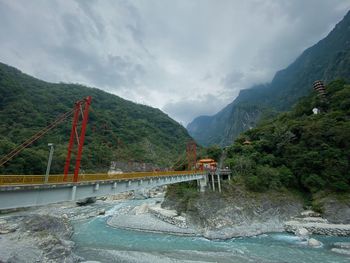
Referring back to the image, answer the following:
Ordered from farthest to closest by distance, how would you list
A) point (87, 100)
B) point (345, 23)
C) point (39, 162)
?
1. point (345, 23)
2. point (39, 162)
3. point (87, 100)

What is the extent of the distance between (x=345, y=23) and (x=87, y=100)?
515 feet

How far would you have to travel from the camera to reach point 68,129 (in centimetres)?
8425

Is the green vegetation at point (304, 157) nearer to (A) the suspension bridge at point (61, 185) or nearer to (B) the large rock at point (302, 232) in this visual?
(B) the large rock at point (302, 232)

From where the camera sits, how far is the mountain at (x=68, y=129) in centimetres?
5447

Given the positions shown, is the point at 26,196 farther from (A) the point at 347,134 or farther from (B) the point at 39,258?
(A) the point at 347,134

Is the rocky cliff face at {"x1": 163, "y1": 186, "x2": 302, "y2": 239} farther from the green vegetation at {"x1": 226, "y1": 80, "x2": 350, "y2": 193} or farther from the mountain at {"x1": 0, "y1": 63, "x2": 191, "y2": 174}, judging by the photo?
the mountain at {"x1": 0, "y1": 63, "x2": 191, "y2": 174}

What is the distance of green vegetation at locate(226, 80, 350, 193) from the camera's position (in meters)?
30.8

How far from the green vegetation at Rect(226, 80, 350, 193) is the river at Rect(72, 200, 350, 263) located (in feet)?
31.3

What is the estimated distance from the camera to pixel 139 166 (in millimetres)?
82625

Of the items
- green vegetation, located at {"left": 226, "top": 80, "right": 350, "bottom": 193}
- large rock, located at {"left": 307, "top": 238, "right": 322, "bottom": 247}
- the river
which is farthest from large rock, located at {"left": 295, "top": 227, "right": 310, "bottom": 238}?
green vegetation, located at {"left": 226, "top": 80, "right": 350, "bottom": 193}

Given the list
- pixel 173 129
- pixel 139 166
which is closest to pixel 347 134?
pixel 139 166

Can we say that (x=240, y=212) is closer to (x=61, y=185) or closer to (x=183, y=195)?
(x=183, y=195)

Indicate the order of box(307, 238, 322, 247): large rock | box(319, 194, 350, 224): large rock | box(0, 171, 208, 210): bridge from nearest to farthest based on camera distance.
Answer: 1. box(0, 171, 208, 210): bridge
2. box(307, 238, 322, 247): large rock
3. box(319, 194, 350, 224): large rock

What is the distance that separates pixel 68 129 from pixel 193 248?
77366 millimetres
